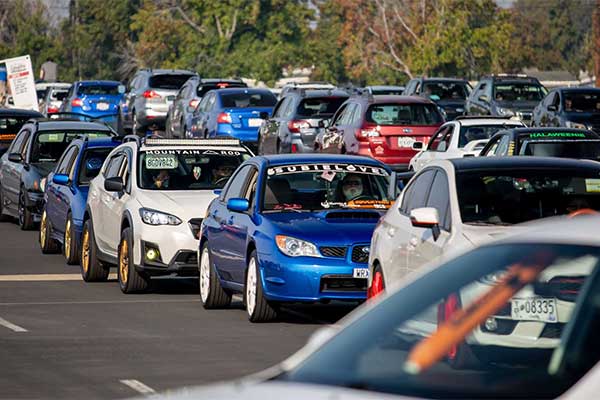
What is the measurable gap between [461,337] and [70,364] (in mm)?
7565

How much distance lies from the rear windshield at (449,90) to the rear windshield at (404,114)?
1557 cm

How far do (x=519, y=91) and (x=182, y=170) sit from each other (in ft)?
85.8

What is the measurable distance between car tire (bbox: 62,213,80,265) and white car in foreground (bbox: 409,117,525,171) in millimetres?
9105

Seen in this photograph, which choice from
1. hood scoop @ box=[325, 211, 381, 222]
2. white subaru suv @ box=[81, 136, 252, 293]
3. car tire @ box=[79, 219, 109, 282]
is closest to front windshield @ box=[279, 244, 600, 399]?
hood scoop @ box=[325, 211, 381, 222]

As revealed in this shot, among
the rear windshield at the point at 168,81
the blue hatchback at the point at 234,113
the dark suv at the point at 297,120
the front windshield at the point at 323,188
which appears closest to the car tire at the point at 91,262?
the front windshield at the point at 323,188

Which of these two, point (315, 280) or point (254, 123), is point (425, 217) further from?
point (254, 123)

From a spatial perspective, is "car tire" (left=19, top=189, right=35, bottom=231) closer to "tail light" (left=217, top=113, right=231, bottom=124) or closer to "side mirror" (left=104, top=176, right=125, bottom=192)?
"side mirror" (left=104, top=176, right=125, bottom=192)

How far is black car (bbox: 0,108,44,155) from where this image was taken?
33.3 m

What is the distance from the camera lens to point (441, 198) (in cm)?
1215

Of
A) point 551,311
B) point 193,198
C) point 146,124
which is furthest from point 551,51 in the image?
point 551,311

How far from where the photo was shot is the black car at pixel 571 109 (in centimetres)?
3541

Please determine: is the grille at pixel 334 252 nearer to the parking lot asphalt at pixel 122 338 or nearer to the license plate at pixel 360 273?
the license plate at pixel 360 273

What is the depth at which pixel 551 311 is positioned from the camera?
26.2ft

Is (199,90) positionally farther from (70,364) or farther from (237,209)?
(70,364)
